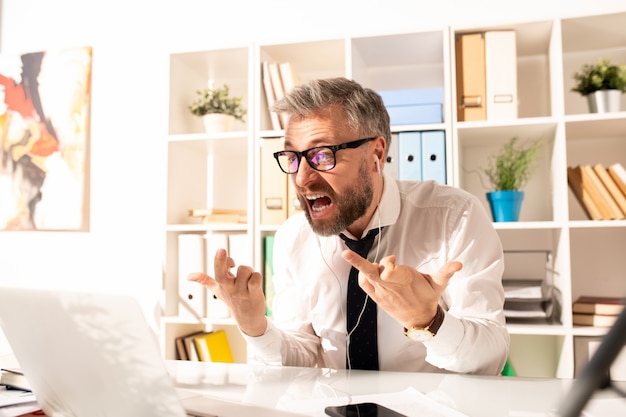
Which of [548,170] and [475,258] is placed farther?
[548,170]

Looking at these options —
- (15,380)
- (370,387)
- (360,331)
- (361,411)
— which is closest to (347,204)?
(360,331)

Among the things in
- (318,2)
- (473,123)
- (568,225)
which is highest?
(318,2)

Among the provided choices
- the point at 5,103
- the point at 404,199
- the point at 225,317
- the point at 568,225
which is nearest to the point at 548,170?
the point at 568,225

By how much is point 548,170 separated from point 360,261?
5.45ft

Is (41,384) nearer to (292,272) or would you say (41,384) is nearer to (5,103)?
(292,272)

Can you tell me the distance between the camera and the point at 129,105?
301 cm

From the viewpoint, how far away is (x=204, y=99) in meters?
2.46

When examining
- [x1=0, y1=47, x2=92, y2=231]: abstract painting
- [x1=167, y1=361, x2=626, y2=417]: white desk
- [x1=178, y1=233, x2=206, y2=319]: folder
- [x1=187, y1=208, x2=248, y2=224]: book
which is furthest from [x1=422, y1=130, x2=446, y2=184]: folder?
[x1=0, y1=47, x2=92, y2=231]: abstract painting

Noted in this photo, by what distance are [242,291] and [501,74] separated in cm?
143

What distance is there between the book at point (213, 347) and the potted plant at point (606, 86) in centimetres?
184

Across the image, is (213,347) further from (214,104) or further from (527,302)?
(527,302)

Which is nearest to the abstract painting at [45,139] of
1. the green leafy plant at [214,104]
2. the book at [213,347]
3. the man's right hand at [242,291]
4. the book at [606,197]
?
the green leafy plant at [214,104]

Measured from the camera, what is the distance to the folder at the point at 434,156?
212 cm

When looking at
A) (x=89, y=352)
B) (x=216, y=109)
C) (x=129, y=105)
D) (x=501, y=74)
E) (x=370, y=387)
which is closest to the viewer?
A: (x=89, y=352)
